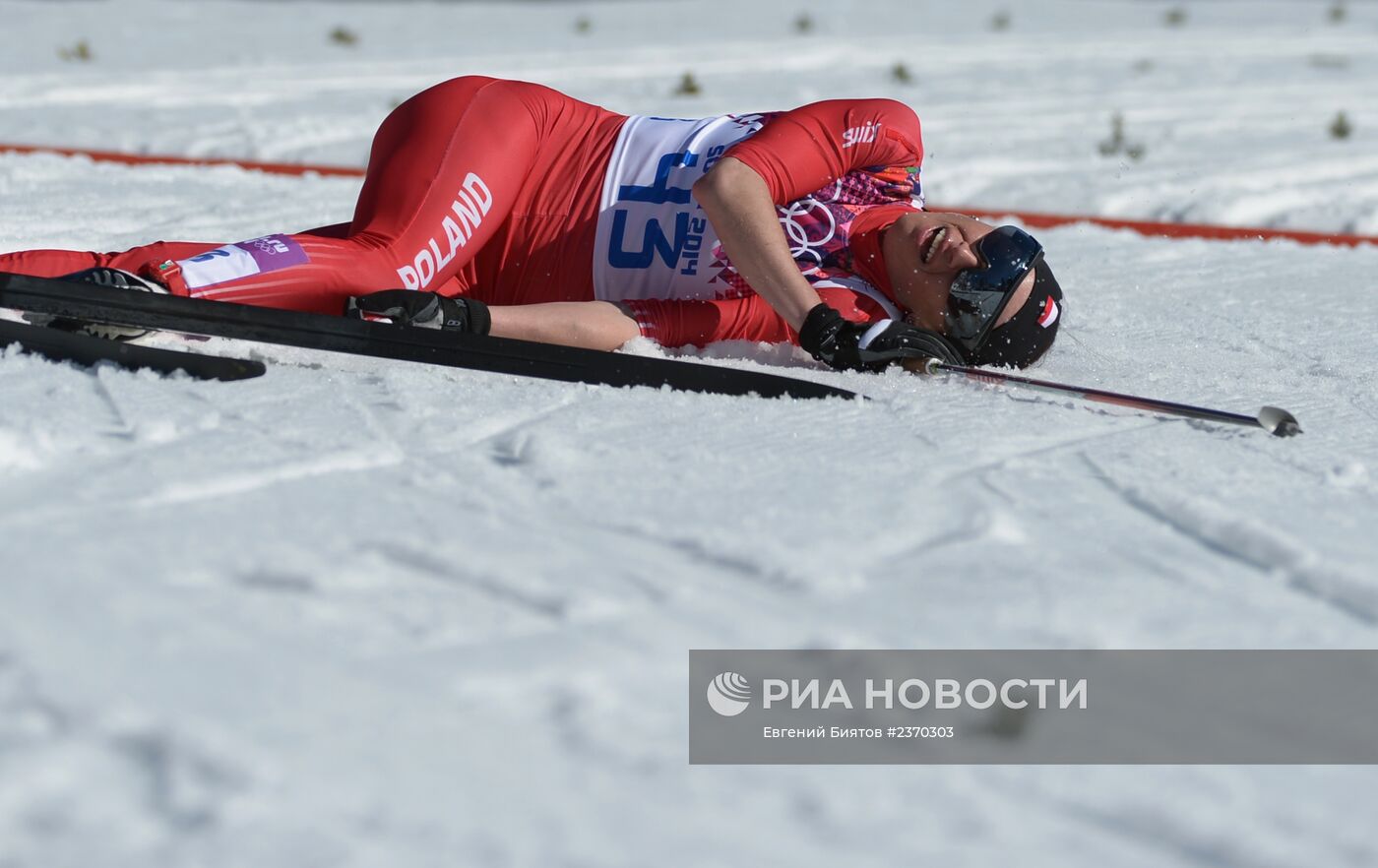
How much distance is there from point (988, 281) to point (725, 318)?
0.55m

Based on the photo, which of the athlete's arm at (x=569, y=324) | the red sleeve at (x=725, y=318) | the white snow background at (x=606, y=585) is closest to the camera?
the white snow background at (x=606, y=585)

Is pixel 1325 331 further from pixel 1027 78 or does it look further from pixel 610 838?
pixel 1027 78

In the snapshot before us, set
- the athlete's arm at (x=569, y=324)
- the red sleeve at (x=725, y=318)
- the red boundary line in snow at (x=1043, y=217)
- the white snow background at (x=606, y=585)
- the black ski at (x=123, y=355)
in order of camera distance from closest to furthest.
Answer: the white snow background at (x=606, y=585) → the black ski at (x=123, y=355) → the athlete's arm at (x=569, y=324) → the red sleeve at (x=725, y=318) → the red boundary line in snow at (x=1043, y=217)

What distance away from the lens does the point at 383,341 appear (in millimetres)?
2363

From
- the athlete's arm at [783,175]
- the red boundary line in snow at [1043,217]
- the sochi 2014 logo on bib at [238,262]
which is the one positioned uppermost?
the athlete's arm at [783,175]

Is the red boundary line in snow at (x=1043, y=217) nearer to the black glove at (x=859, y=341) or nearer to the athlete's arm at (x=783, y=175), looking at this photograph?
the athlete's arm at (x=783, y=175)

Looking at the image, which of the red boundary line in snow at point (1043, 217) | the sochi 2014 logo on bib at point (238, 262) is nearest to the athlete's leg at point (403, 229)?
the sochi 2014 logo on bib at point (238, 262)

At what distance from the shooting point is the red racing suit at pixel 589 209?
2598mm

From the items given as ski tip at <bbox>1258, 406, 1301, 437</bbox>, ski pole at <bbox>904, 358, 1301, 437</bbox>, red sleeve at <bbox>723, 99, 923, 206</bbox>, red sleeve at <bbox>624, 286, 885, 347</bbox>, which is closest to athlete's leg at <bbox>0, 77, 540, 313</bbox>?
red sleeve at <bbox>624, 286, 885, 347</bbox>

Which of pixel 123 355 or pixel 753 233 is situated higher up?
pixel 753 233

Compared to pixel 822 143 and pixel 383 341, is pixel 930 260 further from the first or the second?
pixel 383 341

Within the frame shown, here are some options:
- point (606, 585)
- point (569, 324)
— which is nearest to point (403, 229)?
point (569, 324)

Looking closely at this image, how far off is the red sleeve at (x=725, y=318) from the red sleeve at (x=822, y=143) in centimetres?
25

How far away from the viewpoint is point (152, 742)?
1174 millimetres
